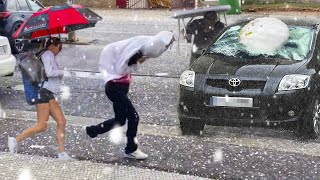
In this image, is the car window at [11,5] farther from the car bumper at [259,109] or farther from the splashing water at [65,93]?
the car bumper at [259,109]

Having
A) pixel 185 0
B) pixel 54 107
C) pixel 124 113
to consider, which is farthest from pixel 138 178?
pixel 185 0

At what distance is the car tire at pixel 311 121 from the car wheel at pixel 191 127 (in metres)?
1.25

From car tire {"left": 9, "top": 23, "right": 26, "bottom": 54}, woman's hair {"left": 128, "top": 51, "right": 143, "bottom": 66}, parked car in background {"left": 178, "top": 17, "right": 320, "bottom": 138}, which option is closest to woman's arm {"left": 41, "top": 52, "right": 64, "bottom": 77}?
woman's hair {"left": 128, "top": 51, "right": 143, "bottom": 66}

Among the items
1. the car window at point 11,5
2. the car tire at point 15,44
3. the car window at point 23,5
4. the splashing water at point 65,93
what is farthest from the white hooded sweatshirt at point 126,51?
the car window at point 23,5

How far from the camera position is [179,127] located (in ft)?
25.7

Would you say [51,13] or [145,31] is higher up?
[51,13]

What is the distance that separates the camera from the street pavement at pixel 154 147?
5832mm

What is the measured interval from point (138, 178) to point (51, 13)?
193 centimetres

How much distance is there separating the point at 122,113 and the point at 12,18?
10.00 m

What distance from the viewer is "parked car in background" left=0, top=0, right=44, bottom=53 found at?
15.0 metres

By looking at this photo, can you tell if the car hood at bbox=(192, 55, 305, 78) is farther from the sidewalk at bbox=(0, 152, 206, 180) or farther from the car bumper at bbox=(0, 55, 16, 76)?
the car bumper at bbox=(0, 55, 16, 76)

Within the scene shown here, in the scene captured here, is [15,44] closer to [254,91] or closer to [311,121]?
[254,91]

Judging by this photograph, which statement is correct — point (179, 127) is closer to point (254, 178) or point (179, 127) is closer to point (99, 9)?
point (254, 178)

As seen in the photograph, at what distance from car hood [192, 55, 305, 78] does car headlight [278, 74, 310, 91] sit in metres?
0.09
